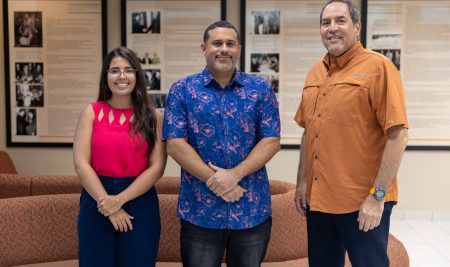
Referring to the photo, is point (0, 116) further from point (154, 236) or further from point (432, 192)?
point (432, 192)

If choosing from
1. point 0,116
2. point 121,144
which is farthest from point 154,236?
point 0,116

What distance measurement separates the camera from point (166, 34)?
199 inches

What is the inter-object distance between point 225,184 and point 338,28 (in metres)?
0.79

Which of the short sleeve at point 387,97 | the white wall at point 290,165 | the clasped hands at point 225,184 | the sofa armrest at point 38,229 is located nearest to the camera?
the short sleeve at point 387,97

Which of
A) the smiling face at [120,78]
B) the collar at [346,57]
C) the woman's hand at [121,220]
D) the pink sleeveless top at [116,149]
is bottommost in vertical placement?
the woman's hand at [121,220]

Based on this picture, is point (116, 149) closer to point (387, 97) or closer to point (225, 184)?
point (225, 184)

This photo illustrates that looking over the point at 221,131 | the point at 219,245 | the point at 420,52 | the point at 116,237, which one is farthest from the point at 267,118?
the point at 420,52

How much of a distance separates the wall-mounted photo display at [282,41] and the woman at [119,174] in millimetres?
2920

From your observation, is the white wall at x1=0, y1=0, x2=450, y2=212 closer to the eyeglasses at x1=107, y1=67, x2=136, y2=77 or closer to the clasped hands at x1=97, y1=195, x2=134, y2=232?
the eyeglasses at x1=107, y1=67, x2=136, y2=77

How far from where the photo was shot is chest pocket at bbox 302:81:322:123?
2.14 m

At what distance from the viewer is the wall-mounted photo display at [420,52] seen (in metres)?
4.95

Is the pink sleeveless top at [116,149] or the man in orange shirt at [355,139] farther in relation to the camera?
the pink sleeveless top at [116,149]

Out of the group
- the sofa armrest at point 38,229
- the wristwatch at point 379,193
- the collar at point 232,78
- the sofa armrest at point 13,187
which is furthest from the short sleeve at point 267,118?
the sofa armrest at point 13,187

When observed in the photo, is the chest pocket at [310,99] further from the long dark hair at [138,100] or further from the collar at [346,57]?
the long dark hair at [138,100]
